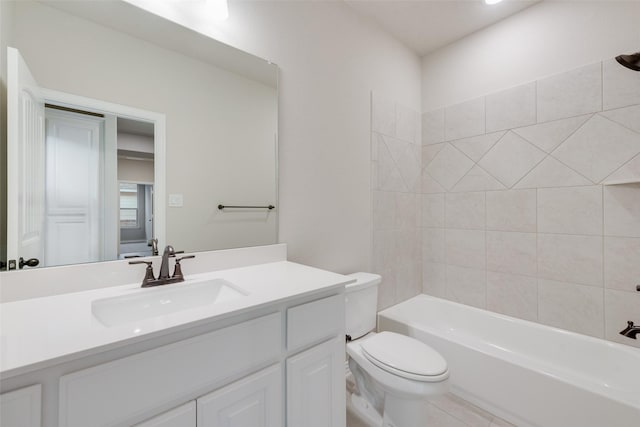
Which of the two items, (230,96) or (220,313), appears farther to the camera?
(230,96)

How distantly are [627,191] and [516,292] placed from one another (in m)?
0.89

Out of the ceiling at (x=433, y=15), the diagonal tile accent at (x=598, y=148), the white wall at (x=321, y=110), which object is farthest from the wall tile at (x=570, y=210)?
the ceiling at (x=433, y=15)

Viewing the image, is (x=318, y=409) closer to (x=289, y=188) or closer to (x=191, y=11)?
(x=289, y=188)

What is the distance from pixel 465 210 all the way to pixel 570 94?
38.8 inches

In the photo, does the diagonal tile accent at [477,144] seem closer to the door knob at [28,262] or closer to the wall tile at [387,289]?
the wall tile at [387,289]

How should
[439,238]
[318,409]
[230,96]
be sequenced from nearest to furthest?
1. [318,409]
2. [230,96]
3. [439,238]

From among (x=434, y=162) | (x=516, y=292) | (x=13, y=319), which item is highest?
(x=434, y=162)

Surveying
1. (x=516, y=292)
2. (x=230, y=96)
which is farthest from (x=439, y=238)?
(x=230, y=96)

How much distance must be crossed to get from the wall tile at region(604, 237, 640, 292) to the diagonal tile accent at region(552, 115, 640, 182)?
39 centimetres

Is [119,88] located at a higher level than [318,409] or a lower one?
higher

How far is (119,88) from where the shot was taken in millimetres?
1078

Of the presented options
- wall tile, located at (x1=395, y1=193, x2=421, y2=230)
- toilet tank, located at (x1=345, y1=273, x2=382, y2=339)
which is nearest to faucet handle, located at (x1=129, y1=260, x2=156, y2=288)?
toilet tank, located at (x1=345, y1=273, x2=382, y2=339)

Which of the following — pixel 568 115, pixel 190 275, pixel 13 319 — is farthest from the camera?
pixel 568 115

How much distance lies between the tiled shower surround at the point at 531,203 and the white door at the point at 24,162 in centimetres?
179
